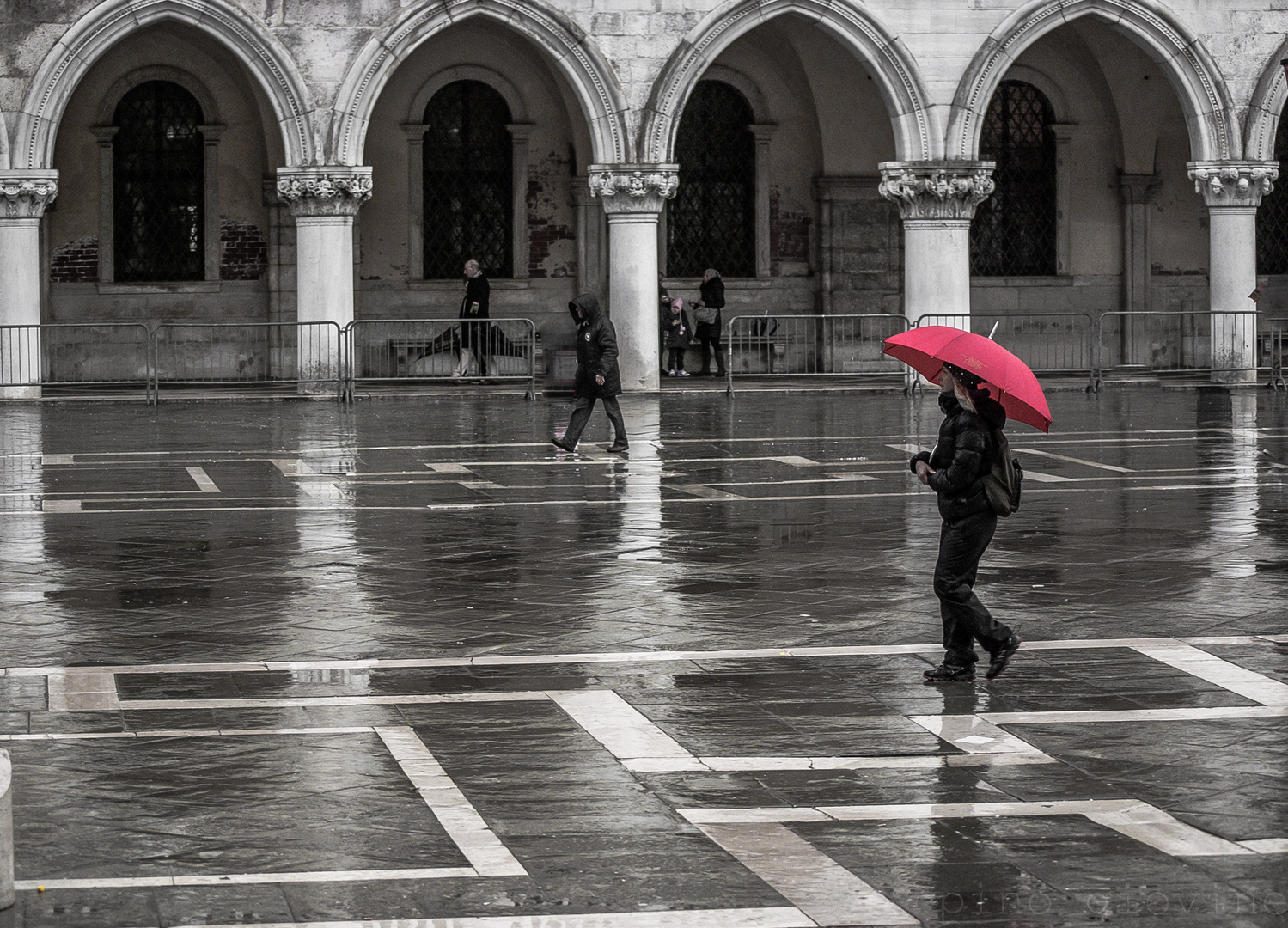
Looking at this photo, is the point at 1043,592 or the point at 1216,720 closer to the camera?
the point at 1216,720

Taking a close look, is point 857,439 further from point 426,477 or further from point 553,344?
point 553,344

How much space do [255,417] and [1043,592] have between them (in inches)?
541

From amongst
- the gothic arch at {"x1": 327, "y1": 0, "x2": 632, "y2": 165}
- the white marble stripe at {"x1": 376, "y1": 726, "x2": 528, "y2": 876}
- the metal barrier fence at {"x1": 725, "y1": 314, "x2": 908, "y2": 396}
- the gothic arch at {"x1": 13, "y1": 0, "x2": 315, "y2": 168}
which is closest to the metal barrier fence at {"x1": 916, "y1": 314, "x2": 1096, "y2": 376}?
the metal barrier fence at {"x1": 725, "y1": 314, "x2": 908, "y2": 396}

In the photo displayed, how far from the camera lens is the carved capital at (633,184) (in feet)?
85.3

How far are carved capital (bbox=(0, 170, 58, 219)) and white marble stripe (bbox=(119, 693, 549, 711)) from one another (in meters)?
18.5

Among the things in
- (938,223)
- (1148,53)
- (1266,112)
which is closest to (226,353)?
(938,223)

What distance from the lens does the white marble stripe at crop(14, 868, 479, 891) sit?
520cm

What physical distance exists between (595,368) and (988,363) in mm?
9993

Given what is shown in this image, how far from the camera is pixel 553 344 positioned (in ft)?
87.9

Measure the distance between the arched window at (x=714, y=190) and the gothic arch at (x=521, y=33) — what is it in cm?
344

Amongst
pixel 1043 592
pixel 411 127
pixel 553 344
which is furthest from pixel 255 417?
pixel 1043 592

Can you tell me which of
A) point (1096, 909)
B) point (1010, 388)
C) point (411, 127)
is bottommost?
point (1096, 909)

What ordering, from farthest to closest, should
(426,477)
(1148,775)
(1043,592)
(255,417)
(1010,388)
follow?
(255,417) < (426,477) < (1043,592) < (1010,388) < (1148,775)

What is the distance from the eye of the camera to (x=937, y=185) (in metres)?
26.5
